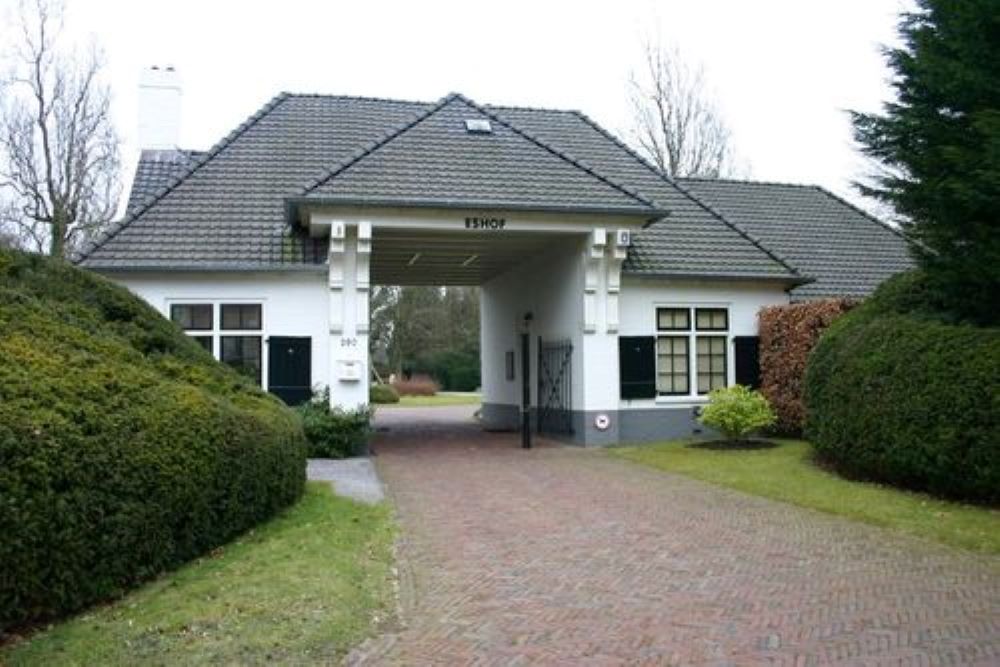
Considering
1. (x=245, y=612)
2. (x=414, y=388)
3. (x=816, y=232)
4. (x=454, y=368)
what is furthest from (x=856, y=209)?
(x=454, y=368)

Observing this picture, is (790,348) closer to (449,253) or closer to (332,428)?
(449,253)

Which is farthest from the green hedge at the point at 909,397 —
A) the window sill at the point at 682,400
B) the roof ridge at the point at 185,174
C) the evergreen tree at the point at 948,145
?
the roof ridge at the point at 185,174

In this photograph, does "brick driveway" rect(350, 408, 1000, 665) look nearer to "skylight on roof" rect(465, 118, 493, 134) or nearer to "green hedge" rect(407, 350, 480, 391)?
"skylight on roof" rect(465, 118, 493, 134)

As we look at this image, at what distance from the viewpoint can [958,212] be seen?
11.2 m

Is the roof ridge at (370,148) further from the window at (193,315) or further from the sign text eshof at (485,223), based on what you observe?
the window at (193,315)

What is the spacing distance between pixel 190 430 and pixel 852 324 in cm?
1044

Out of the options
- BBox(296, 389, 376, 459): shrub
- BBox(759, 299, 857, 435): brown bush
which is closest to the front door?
BBox(296, 389, 376, 459): shrub

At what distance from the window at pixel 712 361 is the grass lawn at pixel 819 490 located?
7.73ft

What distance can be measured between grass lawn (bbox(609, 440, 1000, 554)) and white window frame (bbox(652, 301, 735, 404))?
176 cm

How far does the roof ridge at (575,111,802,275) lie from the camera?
802 inches

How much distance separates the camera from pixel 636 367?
742 inches

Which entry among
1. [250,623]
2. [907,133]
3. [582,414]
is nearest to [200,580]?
[250,623]

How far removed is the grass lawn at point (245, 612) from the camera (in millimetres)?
5477

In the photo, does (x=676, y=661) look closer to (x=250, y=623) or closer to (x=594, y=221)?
(x=250, y=623)
